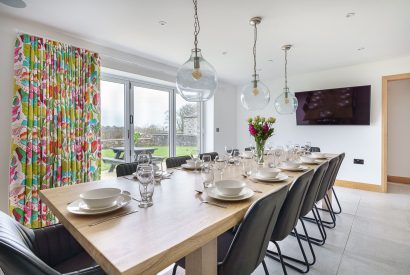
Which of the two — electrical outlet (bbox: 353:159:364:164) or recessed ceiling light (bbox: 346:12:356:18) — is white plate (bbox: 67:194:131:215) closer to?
recessed ceiling light (bbox: 346:12:356:18)

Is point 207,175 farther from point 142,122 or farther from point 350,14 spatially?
point 142,122

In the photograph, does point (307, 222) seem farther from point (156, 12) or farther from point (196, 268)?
point (156, 12)

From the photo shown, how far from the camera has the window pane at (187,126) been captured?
191 inches

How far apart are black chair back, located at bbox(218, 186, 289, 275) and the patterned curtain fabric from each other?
2.40 metres

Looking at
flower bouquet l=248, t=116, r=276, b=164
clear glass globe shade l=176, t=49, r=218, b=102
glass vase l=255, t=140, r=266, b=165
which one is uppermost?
clear glass globe shade l=176, t=49, r=218, b=102

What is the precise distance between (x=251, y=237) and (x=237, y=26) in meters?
2.35

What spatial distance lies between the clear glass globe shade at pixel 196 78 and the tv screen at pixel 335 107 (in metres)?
3.51

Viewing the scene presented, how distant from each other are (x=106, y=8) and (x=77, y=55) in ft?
3.22

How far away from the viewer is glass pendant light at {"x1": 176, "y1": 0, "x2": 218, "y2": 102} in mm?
1903

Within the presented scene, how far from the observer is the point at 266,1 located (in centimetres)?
209

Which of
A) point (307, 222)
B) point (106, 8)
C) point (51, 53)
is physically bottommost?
point (307, 222)

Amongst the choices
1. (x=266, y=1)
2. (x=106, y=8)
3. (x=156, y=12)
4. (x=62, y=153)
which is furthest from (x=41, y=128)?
(x=266, y=1)

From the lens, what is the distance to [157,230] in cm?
88

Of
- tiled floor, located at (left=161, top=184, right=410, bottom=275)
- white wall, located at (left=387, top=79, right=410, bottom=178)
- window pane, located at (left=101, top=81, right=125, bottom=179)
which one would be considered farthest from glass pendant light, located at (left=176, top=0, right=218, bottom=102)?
white wall, located at (left=387, top=79, right=410, bottom=178)
